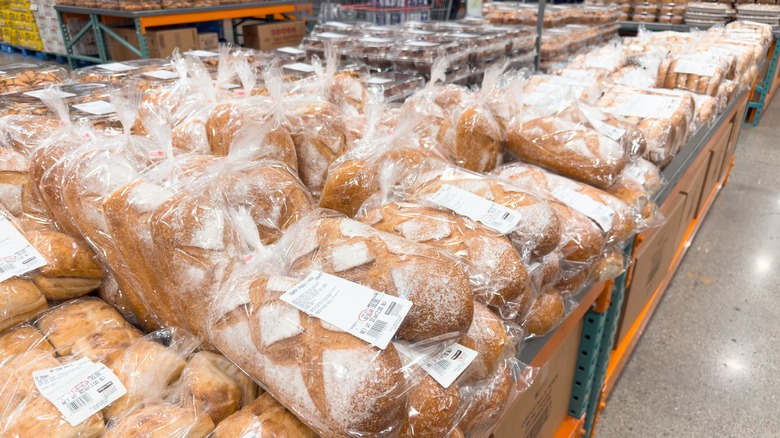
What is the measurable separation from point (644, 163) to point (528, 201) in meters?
0.83

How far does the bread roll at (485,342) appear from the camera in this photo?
0.79m

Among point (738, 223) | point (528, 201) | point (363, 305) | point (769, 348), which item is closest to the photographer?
point (363, 305)

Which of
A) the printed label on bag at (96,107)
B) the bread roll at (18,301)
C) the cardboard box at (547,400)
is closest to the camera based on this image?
the bread roll at (18,301)

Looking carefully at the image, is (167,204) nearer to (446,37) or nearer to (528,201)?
(528,201)

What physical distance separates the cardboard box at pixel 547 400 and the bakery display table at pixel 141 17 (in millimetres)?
4029

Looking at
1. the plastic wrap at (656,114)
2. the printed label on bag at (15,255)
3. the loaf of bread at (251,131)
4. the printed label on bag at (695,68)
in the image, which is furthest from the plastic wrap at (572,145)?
the printed label on bag at (695,68)

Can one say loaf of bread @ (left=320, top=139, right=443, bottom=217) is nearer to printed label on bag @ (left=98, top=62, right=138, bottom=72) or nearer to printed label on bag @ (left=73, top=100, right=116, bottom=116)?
printed label on bag @ (left=73, top=100, right=116, bottom=116)

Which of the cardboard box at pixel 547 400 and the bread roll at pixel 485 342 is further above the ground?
the bread roll at pixel 485 342

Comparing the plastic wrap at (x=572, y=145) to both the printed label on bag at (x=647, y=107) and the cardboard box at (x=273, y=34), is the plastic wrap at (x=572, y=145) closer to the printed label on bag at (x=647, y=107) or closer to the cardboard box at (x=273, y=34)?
the printed label on bag at (x=647, y=107)

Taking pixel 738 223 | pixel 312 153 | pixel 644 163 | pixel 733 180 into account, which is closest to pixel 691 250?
pixel 738 223

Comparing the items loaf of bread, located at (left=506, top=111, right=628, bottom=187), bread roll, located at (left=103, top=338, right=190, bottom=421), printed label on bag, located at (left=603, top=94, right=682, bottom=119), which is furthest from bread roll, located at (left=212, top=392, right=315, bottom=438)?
printed label on bag, located at (left=603, top=94, right=682, bottom=119)

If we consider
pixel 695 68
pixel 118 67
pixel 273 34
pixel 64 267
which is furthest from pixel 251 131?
pixel 273 34

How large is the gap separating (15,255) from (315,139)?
1.94 feet

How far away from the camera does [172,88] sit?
4.70ft
